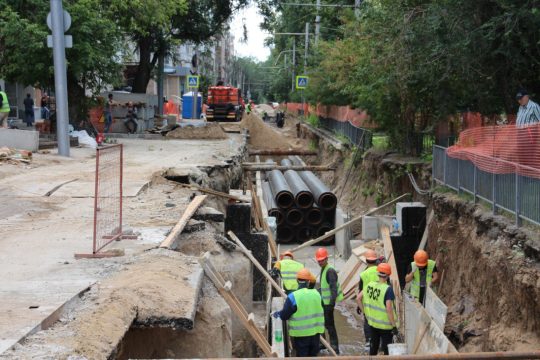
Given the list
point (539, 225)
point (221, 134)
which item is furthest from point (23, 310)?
point (221, 134)

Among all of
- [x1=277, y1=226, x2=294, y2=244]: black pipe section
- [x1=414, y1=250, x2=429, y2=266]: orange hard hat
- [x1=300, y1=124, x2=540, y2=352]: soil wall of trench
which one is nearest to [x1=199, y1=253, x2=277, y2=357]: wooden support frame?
[x1=300, y1=124, x2=540, y2=352]: soil wall of trench

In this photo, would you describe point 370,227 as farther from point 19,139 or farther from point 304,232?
point 19,139

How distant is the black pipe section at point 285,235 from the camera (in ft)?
72.1

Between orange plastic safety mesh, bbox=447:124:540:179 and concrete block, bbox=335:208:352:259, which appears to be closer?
orange plastic safety mesh, bbox=447:124:540:179

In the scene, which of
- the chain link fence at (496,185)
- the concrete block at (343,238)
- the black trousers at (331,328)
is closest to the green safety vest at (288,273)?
the black trousers at (331,328)

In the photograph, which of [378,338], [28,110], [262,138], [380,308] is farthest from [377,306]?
[262,138]

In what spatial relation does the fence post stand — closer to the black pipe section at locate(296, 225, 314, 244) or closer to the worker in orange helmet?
the worker in orange helmet

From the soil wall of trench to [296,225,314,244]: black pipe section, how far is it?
478 centimetres

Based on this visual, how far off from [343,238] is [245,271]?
946 cm

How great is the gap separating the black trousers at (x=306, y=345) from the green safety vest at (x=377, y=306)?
135 centimetres

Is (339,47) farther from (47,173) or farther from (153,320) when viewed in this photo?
(153,320)

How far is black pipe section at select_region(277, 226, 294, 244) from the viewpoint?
22.0 metres

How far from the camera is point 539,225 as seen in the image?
9680 millimetres

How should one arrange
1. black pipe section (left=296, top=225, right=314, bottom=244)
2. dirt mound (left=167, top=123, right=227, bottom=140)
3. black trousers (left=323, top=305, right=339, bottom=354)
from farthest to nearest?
dirt mound (left=167, top=123, right=227, bottom=140)
black pipe section (left=296, top=225, right=314, bottom=244)
black trousers (left=323, top=305, right=339, bottom=354)
